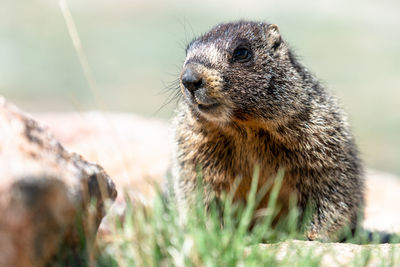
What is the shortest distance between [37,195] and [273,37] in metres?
3.22

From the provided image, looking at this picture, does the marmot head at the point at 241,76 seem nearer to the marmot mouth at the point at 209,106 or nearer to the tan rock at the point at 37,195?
the marmot mouth at the point at 209,106

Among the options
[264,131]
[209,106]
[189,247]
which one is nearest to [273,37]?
[264,131]

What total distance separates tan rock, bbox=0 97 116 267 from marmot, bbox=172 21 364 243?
5.37 feet

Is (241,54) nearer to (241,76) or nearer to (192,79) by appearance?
(241,76)

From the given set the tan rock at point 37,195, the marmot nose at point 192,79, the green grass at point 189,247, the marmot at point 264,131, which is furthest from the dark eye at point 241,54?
the tan rock at point 37,195

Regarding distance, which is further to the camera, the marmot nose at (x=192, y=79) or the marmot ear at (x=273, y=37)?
the marmot ear at (x=273, y=37)

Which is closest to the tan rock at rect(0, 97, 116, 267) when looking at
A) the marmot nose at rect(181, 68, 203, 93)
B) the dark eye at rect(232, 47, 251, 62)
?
the marmot nose at rect(181, 68, 203, 93)

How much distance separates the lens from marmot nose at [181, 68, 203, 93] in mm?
4668

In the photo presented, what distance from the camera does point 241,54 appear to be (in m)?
5.20

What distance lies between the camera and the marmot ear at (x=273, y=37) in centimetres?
551

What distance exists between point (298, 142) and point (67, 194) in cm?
262

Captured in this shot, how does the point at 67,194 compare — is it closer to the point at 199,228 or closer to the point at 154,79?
the point at 199,228

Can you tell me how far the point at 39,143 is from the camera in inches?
132

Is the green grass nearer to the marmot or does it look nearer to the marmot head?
the marmot head
